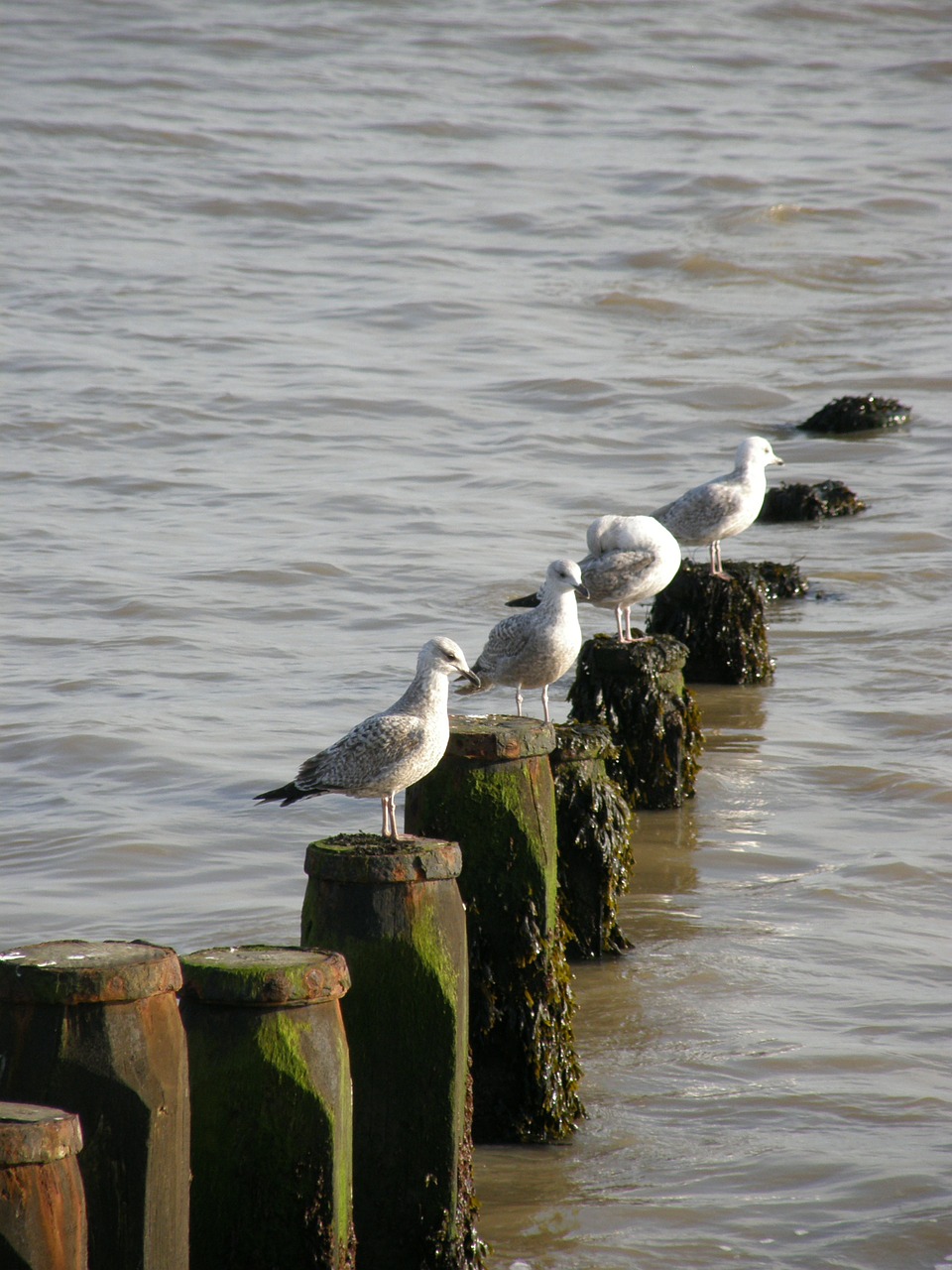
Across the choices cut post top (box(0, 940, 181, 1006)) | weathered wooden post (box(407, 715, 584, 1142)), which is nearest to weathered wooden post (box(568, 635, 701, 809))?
weathered wooden post (box(407, 715, 584, 1142))

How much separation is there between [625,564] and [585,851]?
7.10ft

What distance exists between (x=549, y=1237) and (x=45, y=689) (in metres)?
5.83

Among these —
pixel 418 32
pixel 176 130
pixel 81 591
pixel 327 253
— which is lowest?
pixel 81 591

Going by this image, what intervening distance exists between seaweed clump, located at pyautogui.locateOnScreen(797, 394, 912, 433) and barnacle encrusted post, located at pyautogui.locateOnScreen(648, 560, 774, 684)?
738 centimetres

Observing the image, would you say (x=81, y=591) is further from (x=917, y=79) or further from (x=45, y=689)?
(x=917, y=79)

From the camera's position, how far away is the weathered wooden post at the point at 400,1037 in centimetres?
371

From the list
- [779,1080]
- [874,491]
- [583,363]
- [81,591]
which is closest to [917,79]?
[583,363]

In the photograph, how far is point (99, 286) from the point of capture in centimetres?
2130

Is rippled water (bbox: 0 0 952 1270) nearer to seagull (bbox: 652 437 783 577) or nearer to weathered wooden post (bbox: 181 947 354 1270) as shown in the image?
seagull (bbox: 652 437 783 577)

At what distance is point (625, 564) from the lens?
25.7 ft

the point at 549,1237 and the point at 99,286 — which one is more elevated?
the point at 99,286

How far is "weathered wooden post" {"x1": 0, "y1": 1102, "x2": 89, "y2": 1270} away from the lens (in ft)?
8.35

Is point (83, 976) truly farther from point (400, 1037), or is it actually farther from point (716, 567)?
point (716, 567)

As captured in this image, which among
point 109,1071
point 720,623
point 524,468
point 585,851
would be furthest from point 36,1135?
point 524,468
